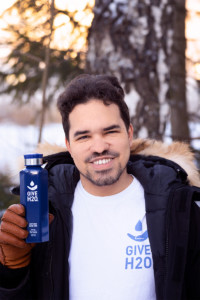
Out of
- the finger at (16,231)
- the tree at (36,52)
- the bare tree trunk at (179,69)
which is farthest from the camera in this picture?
the bare tree trunk at (179,69)

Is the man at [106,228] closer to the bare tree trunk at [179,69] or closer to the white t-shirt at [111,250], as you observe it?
the white t-shirt at [111,250]

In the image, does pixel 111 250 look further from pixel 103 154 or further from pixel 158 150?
pixel 158 150

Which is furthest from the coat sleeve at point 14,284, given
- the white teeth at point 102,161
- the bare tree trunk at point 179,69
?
the bare tree trunk at point 179,69

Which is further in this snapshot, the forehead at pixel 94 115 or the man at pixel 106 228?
the forehead at pixel 94 115

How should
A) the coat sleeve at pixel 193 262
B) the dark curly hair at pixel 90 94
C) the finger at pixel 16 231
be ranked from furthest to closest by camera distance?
the dark curly hair at pixel 90 94 → the coat sleeve at pixel 193 262 → the finger at pixel 16 231

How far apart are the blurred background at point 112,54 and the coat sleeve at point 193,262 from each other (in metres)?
1.26

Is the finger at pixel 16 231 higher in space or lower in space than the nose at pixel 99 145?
lower

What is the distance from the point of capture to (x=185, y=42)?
561cm

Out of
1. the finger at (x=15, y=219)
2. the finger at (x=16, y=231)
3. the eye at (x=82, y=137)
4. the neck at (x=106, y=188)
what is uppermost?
the eye at (x=82, y=137)

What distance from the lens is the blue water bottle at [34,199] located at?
1713 mm

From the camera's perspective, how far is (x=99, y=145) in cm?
200

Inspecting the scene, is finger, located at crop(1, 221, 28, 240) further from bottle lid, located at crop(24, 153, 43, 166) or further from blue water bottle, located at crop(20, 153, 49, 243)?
bottle lid, located at crop(24, 153, 43, 166)

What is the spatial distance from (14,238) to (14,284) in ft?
1.09

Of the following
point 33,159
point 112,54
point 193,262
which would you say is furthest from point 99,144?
point 112,54
